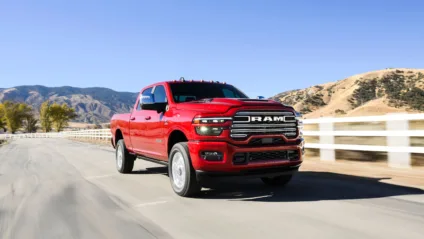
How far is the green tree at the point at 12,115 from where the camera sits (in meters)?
104

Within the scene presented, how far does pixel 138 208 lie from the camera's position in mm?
4625

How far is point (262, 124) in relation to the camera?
4.95m

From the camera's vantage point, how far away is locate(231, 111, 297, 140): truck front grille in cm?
481

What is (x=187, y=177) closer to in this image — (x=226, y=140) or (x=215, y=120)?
(x=226, y=140)

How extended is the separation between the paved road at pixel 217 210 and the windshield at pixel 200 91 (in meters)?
1.62

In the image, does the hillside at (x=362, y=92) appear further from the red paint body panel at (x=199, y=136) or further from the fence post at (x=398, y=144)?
the red paint body panel at (x=199, y=136)

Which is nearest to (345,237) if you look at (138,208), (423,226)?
(423,226)

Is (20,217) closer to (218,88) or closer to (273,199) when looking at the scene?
(273,199)

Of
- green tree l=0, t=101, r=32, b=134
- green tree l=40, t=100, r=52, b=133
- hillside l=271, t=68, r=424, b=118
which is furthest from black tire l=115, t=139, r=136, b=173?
green tree l=0, t=101, r=32, b=134

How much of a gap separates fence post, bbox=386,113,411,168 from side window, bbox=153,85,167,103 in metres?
5.06

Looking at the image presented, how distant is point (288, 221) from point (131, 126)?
472cm

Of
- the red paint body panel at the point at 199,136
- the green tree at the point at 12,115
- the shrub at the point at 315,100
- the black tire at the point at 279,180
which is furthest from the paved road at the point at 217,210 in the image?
the green tree at the point at 12,115

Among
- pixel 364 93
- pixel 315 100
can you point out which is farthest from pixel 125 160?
pixel 315 100

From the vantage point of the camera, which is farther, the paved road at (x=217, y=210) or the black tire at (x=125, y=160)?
the black tire at (x=125, y=160)
